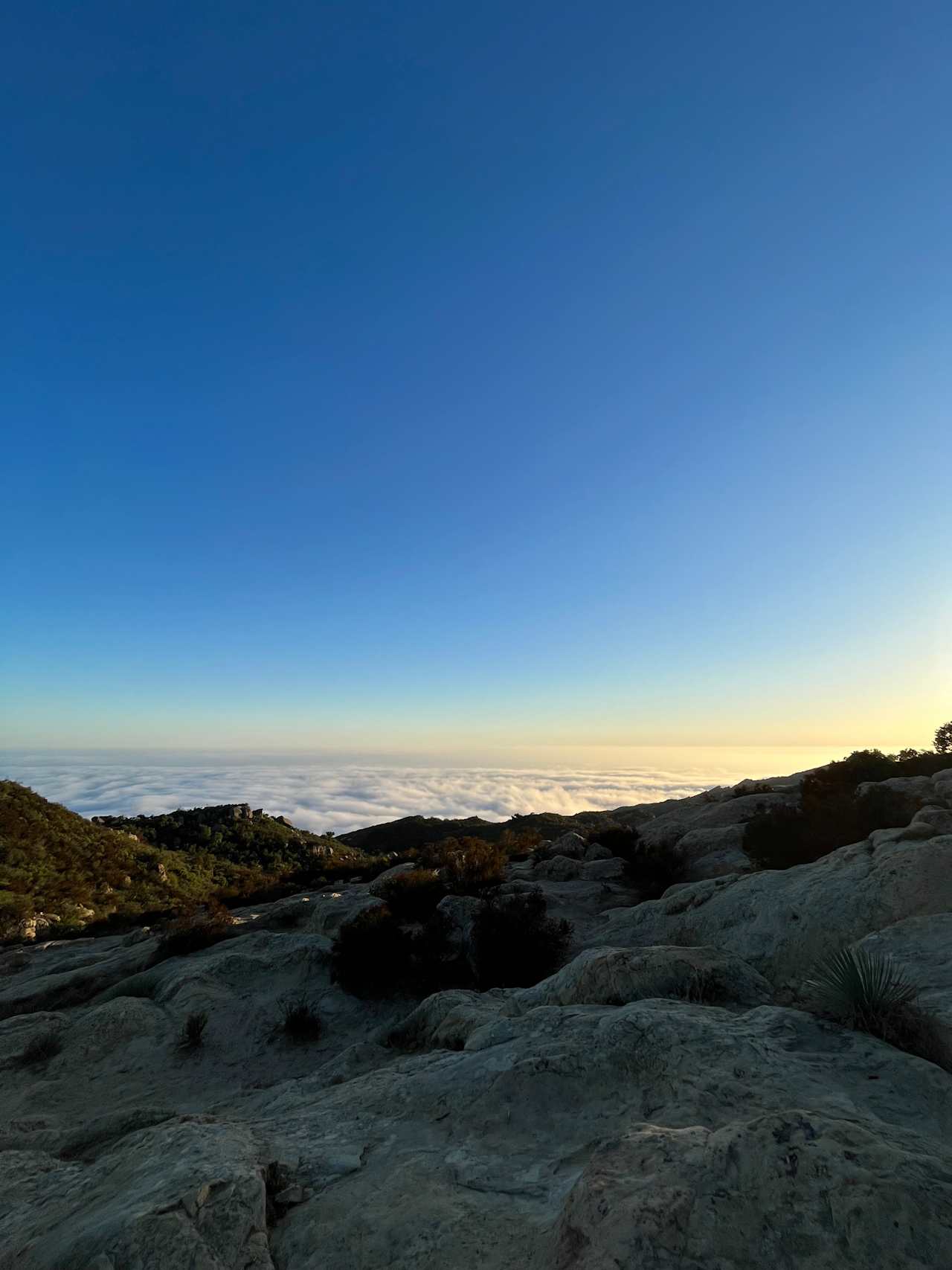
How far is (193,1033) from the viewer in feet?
39.1

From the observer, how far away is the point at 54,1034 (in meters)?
12.4

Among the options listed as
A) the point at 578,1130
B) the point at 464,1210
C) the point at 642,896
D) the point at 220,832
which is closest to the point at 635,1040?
the point at 578,1130

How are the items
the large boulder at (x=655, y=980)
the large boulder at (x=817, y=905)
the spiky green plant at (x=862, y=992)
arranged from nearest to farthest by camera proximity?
the spiky green plant at (x=862, y=992), the large boulder at (x=655, y=980), the large boulder at (x=817, y=905)

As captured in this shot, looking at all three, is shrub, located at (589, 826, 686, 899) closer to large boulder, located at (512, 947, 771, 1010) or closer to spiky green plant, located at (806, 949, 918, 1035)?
large boulder, located at (512, 947, 771, 1010)

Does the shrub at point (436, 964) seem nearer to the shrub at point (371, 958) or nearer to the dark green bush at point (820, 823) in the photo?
the shrub at point (371, 958)

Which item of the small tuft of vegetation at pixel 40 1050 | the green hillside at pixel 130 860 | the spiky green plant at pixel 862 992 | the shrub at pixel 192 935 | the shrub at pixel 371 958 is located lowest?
the green hillside at pixel 130 860

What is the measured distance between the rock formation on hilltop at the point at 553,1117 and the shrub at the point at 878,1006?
0.16 ft

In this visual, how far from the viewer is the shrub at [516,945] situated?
42.0ft

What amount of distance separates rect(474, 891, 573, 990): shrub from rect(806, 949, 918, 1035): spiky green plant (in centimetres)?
752

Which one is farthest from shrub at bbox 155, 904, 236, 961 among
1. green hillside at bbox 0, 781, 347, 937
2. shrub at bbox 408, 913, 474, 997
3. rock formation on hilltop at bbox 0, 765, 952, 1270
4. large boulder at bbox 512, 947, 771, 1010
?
large boulder at bbox 512, 947, 771, 1010

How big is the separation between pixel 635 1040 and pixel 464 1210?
2.36 m

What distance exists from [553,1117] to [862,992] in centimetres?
326

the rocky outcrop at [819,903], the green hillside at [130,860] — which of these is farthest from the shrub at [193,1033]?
the green hillside at [130,860]

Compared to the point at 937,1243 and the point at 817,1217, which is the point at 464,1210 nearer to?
the point at 817,1217
